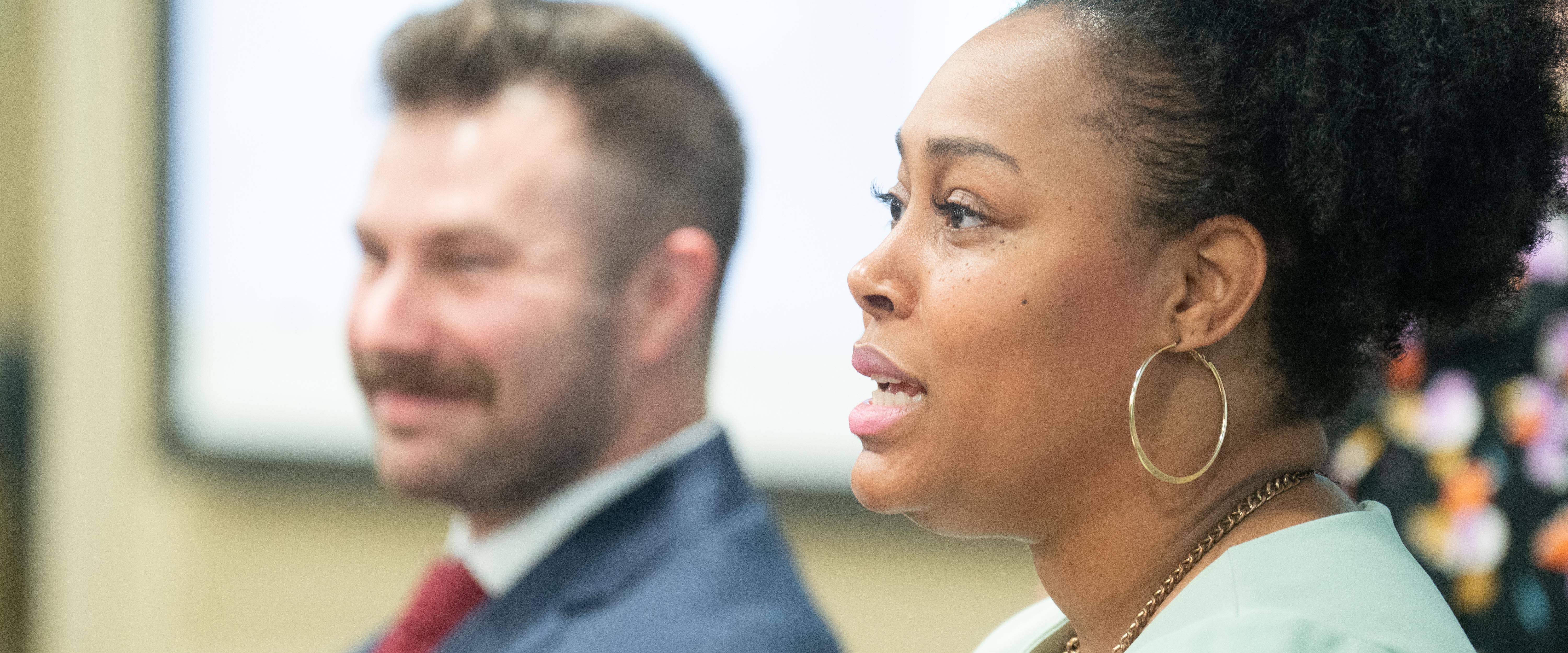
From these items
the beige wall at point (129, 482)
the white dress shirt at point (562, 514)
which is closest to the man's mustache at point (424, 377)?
the white dress shirt at point (562, 514)

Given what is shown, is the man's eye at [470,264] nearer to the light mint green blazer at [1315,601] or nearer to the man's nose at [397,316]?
the man's nose at [397,316]

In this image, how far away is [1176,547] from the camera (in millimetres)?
707

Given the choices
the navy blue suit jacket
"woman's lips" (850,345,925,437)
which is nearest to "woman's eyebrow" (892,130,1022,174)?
"woman's lips" (850,345,925,437)

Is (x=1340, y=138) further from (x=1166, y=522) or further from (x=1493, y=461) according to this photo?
(x=1493, y=461)

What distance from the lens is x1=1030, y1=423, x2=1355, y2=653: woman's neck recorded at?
27.5 inches

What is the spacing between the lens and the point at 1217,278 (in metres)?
0.68

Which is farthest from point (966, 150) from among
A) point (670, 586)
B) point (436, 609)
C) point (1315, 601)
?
point (436, 609)

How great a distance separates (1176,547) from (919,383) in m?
0.15

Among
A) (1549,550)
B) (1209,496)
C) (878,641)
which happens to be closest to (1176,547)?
(1209,496)

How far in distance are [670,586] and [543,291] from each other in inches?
10.4

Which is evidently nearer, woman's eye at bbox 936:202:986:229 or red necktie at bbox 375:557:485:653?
woman's eye at bbox 936:202:986:229

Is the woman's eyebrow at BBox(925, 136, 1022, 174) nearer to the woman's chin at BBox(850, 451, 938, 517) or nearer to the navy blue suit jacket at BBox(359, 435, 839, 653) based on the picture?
the woman's chin at BBox(850, 451, 938, 517)

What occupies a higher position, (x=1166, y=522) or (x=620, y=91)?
(x=620, y=91)

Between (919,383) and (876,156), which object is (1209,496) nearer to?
(919,383)
